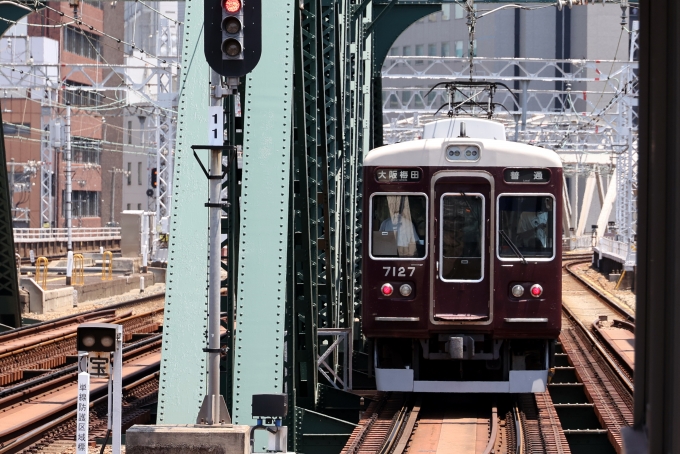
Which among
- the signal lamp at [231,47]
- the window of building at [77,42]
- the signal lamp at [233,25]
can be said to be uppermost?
the window of building at [77,42]

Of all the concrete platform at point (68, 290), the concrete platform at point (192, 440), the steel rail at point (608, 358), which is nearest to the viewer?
the concrete platform at point (192, 440)

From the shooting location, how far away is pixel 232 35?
19.9ft

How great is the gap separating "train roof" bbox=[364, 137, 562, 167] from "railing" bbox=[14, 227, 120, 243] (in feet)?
119

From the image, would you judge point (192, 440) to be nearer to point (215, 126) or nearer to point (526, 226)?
point (215, 126)

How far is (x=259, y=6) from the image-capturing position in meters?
6.17

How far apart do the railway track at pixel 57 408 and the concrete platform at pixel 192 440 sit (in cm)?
397

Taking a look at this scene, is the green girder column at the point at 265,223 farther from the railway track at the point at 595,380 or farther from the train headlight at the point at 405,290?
the train headlight at the point at 405,290

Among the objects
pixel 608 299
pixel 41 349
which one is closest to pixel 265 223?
pixel 41 349

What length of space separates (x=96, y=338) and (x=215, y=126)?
158 cm

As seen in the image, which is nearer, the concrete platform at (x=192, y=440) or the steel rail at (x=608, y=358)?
the concrete platform at (x=192, y=440)

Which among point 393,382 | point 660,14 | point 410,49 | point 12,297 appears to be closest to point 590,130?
point 410,49

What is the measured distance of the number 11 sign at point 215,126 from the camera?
20.1 feet

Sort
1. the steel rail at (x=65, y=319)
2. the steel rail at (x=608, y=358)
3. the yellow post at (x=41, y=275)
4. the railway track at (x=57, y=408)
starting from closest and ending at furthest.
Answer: the railway track at (x=57, y=408)
the steel rail at (x=608, y=358)
the steel rail at (x=65, y=319)
the yellow post at (x=41, y=275)

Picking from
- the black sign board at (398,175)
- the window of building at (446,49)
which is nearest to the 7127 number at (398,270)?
the black sign board at (398,175)
